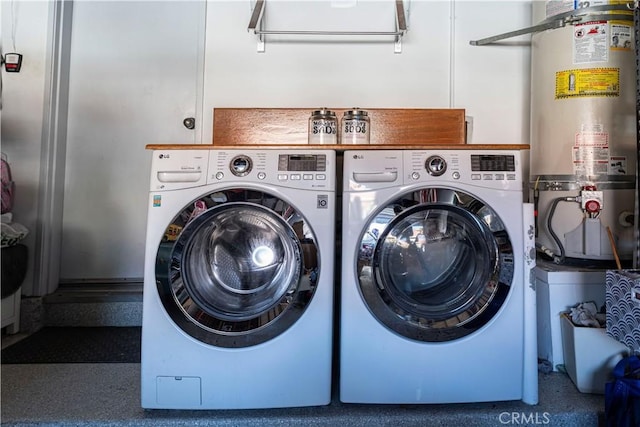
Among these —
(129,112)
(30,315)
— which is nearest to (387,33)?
(129,112)

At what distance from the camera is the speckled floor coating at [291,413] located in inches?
42.3

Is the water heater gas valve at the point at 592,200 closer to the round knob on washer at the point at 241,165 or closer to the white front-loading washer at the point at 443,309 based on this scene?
the white front-loading washer at the point at 443,309

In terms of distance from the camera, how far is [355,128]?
4.61 feet

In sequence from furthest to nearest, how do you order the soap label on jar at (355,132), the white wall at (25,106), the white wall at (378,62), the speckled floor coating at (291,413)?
the white wall at (378,62) < the white wall at (25,106) < the soap label on jar at (355,132) < the speckled floor coating at (291,413)

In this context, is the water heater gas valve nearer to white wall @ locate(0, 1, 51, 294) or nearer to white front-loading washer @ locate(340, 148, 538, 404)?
white front-loading washer @ locate(340, 148, 538, 404)

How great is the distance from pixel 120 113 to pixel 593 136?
249cm

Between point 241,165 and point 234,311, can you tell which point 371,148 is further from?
point 234,311

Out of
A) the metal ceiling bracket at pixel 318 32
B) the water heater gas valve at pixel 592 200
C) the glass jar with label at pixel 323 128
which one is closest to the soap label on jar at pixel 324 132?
the glass jar with label at pixel 323 128

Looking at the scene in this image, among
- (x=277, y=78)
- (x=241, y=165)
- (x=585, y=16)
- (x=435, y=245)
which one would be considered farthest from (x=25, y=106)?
(x=585, y=16)

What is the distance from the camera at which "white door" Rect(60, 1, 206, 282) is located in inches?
81.7

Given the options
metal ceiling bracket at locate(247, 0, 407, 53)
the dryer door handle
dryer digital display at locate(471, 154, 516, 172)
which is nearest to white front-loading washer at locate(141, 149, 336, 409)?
the dryer door handle

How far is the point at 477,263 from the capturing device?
3.75ft

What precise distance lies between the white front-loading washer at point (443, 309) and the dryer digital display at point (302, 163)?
11 cm

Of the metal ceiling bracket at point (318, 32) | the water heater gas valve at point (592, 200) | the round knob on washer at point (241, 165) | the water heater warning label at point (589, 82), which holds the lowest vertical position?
the water heater gas valve at point (592, 200)
